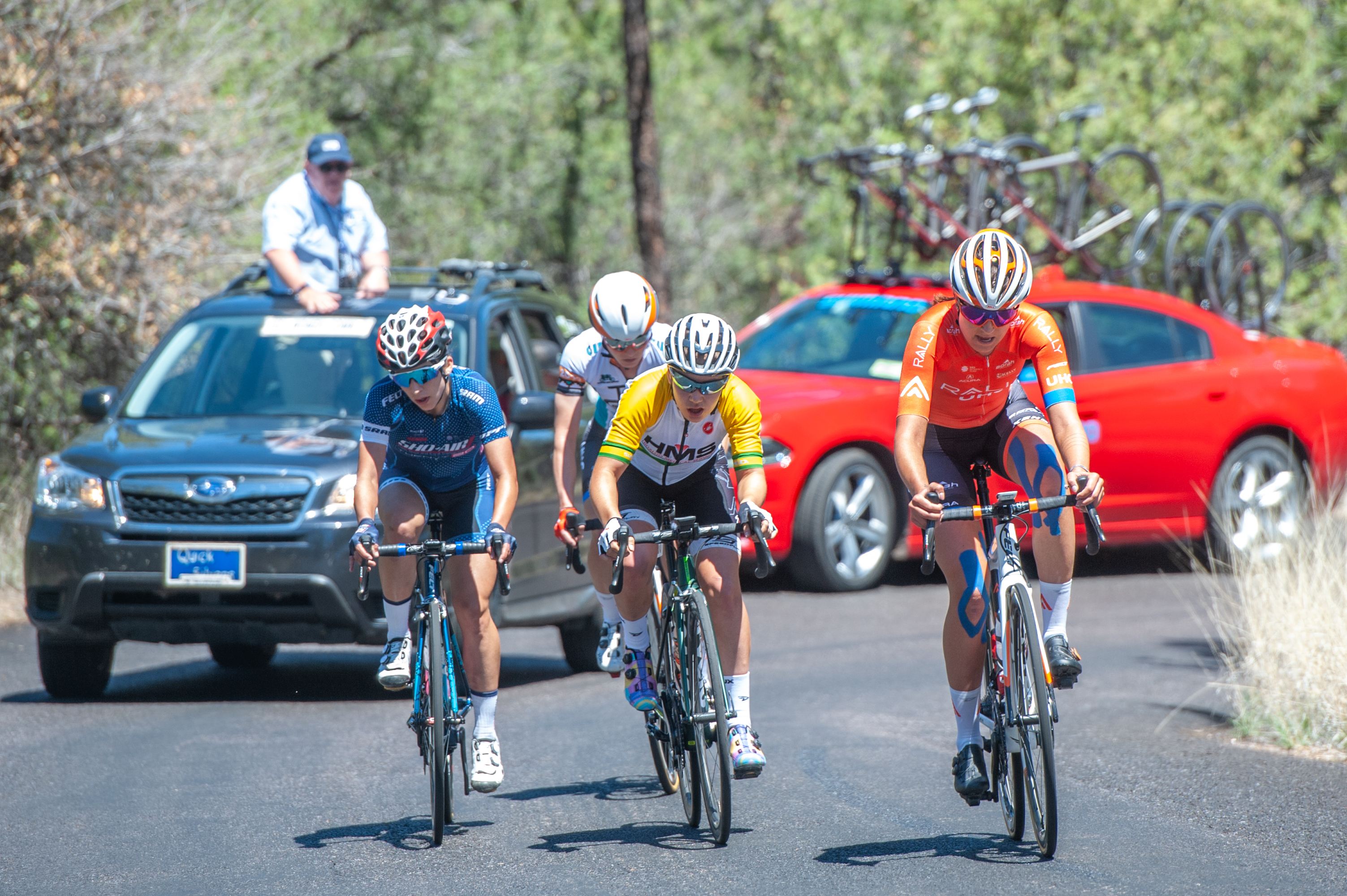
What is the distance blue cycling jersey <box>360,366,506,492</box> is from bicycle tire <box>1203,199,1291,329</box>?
32.4 ft

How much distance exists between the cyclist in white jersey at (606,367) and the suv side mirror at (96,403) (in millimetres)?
2785

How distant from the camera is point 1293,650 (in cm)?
776

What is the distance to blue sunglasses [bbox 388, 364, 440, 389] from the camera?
6.04 m

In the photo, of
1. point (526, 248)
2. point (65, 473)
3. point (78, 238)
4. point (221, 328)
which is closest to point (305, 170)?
point (221, 328)

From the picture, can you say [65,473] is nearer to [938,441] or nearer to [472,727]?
[472,727]

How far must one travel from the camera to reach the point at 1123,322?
12188mm

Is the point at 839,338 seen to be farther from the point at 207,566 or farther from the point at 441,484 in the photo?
Answer: the point at 441,484

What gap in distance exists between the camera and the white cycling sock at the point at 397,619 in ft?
20.6

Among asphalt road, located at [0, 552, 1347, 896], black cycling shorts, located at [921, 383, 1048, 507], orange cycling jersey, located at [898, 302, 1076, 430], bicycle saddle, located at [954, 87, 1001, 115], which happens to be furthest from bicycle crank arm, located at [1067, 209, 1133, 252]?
orange cycling jersey, located at [898, 302, 1076, 430]

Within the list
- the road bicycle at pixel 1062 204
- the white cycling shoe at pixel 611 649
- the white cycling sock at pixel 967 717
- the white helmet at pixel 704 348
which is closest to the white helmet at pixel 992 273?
the white helmet at pixel 704 348

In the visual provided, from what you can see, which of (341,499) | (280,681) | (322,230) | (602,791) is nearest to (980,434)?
(602,791)

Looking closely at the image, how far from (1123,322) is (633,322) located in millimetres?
6429

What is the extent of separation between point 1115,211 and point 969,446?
10456 millimetres

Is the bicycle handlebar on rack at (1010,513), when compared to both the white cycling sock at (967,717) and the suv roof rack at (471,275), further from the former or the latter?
the suv roof rack at (471,275)
